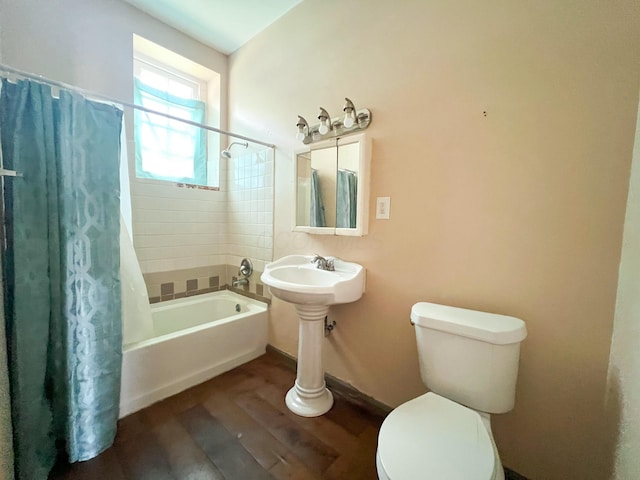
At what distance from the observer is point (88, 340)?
1107mm

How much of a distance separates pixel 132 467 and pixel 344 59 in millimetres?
2365

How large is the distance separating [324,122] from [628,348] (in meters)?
1.58

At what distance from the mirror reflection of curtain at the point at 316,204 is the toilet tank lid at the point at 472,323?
827 mm

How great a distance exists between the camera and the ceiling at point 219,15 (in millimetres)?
1754

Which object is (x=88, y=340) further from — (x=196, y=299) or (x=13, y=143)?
(x=196, y=299)

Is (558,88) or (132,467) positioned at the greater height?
(558,88)

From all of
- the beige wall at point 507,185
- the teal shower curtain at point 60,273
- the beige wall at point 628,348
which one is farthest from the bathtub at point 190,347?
the beige wall at point 628,348

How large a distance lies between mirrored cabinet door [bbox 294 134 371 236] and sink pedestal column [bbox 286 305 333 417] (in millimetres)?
539

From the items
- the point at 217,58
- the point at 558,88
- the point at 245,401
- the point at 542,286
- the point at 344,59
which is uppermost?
the point at 217,58

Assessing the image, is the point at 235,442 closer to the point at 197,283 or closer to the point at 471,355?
the point at 471,355

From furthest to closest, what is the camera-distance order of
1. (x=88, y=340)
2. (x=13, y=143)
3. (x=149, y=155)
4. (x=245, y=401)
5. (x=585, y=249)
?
(x=149, y=155), (x=245, y=401), (x=88, y=340), (x=13, y=143), (x=585, y=249)

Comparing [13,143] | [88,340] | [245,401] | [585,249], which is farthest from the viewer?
[245,401]

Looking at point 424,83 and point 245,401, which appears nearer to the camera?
point 424,83

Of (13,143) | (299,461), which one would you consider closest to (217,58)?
(13,143)
